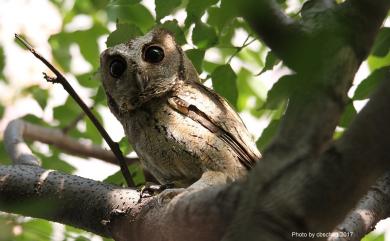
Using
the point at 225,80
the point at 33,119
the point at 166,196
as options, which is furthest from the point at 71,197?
the point at 33,119

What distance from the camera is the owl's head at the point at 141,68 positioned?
3.45 m

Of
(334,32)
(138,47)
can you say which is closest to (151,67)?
(138,47)

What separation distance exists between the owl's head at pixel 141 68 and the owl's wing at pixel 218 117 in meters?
0.19

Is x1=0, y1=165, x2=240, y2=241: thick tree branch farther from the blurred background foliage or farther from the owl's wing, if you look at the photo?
the owl's wing

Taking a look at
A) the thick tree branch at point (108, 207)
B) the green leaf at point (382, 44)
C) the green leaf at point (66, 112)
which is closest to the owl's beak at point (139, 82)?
the green leaf at point (66, 112)

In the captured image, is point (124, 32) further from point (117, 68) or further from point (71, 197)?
point (71, 197)

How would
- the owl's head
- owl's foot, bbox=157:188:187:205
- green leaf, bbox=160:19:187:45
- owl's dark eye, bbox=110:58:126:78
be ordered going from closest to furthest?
owl's foot, bbox=157:188:187:205
green leaf, bbox=160:19:187:45
the owl's head
owl's dark eye, bbox=110:58:126:78

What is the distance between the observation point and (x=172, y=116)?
3145 mm

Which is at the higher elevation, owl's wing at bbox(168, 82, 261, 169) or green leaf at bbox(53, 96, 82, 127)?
green leaf at bbox(53, 96, 82, 127)

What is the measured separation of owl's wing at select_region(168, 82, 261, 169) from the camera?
3074 mm

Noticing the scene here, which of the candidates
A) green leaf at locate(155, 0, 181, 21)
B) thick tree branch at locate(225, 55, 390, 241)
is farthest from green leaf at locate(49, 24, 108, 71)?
thick tree branch at locate(225, 55, 390, 241)

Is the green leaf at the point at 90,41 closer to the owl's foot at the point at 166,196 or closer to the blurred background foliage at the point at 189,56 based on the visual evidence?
the blurred background foliage at the point at 189,56

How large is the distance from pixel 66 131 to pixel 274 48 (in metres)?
3.30

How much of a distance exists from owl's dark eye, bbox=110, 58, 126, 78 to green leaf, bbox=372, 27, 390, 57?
4.96 ft
